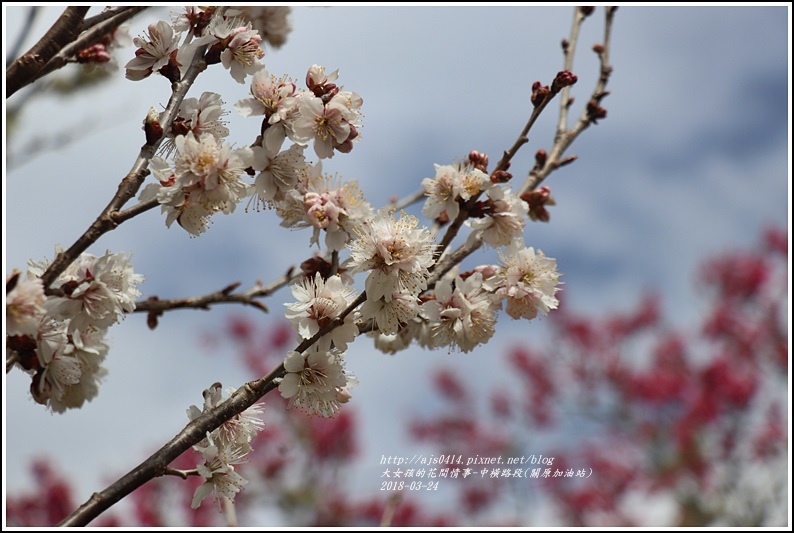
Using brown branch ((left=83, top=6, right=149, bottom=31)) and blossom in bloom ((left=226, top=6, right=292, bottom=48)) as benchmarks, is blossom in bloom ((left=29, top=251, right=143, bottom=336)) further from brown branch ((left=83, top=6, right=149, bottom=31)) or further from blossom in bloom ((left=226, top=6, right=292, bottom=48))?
blossom in bloom ((left=226, top=6, right=292, bottom=48))

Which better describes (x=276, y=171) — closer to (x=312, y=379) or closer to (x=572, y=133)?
(x=312, y=379)

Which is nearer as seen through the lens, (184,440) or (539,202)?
(184,440)

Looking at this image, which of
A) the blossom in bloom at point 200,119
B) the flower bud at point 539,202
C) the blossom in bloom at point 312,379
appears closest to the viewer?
the blossom in bloom at point 312,379

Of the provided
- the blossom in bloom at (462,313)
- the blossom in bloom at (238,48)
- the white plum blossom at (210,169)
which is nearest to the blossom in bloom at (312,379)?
the blossom in bloom at (462,313)

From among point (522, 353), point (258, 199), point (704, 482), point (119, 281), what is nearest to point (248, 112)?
point (258, 199)

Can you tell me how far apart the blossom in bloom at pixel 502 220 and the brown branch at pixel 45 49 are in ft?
2.91

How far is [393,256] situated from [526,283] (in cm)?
32

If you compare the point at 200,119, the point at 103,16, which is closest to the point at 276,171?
the point at 200,119

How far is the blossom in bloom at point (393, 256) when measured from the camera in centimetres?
125

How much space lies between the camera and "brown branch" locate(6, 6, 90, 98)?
1.27 meters

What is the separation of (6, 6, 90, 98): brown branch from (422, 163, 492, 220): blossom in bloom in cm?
77

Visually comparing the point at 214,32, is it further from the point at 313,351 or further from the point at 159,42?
the point at 313,351

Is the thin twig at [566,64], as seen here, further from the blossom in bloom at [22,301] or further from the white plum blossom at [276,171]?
the blossom in bloom at [22,301]

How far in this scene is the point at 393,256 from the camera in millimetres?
1257
